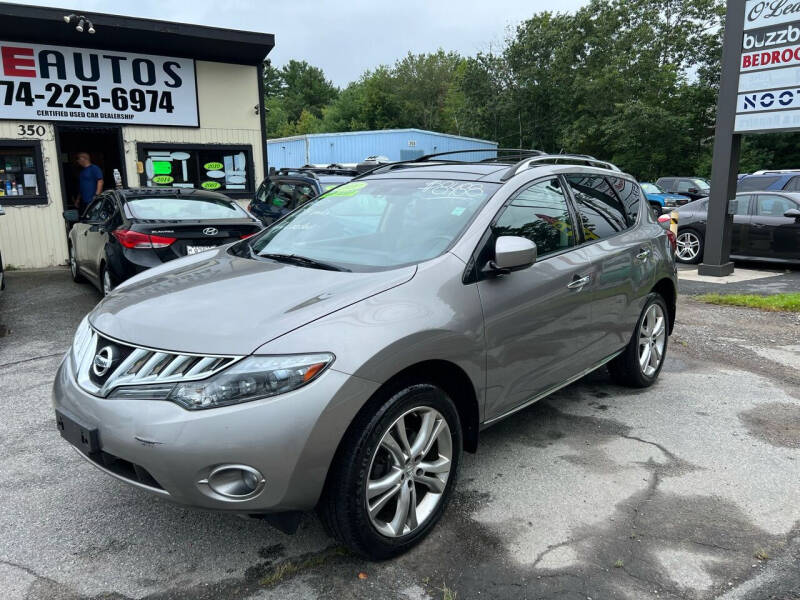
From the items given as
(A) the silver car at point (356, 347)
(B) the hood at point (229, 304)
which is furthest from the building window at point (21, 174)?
(B) the hood at point (229, 304)

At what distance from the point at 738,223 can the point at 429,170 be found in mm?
9746

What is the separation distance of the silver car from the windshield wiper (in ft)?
0.06

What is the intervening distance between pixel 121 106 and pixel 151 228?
20.0ft

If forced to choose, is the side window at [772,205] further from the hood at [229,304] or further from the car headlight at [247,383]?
the car headlight at [247,383]

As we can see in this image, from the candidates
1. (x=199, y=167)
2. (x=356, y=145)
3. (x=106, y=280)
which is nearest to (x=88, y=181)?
(x=199, y=167)

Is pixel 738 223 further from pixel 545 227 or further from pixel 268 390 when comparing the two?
pixel 268 390

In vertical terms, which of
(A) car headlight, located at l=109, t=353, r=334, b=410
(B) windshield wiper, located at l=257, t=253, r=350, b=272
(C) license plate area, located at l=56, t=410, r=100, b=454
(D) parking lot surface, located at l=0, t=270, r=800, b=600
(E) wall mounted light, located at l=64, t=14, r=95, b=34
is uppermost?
(E) wall mounted light, located at l=64, t=14, r=95, b=34

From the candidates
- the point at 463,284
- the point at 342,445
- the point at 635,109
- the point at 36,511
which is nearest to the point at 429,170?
the point at 463,284

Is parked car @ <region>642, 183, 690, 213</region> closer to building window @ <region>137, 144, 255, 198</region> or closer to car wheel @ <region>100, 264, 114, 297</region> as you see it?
building window @ <region>137, 144, 255, 198</region>

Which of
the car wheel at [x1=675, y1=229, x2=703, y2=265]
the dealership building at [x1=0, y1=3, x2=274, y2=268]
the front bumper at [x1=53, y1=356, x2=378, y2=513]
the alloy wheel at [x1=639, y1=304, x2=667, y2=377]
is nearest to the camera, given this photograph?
the front bumper at [x1=53, y1=356, x2=378, y2=513]

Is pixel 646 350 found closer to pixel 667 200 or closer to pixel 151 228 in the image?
pixel 151 228

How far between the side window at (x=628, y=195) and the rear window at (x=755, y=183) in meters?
10.0

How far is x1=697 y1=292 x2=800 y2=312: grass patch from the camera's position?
302 inches

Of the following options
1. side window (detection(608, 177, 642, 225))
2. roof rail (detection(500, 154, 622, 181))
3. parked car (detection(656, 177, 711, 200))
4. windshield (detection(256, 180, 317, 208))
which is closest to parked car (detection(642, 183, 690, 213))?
parked car (detection(656, 177, 711, 200))
